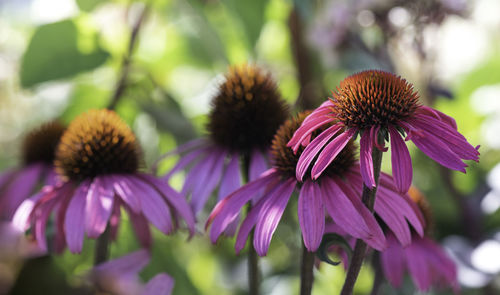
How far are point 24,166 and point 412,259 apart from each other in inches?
17.7

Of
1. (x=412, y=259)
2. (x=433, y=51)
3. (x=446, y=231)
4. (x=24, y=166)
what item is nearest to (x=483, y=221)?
(x=446, y=231)

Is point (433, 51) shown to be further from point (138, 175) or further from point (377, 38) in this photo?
point (138, 175)

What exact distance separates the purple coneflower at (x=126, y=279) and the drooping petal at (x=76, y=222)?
1.1 inches

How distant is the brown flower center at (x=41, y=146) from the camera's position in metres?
0.62

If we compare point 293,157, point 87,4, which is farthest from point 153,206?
point 87,4

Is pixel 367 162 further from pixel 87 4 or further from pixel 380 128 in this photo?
pixel 87 4

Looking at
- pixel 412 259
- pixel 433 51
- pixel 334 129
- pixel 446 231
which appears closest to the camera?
pixel 334 129

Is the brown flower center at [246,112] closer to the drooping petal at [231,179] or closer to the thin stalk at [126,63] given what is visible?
the drooping petal at [231,179]

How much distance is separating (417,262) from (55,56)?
505 millimetres

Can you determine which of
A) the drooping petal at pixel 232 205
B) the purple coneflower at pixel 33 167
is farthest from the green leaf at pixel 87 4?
the drooping petal at pixel 232 205

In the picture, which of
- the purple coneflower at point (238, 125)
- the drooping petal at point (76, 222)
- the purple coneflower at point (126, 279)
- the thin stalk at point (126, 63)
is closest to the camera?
the purple coneflower at point (126, 279)

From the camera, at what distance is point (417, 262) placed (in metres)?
0.49

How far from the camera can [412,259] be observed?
488 millimetres

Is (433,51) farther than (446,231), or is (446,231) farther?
(446,231)
